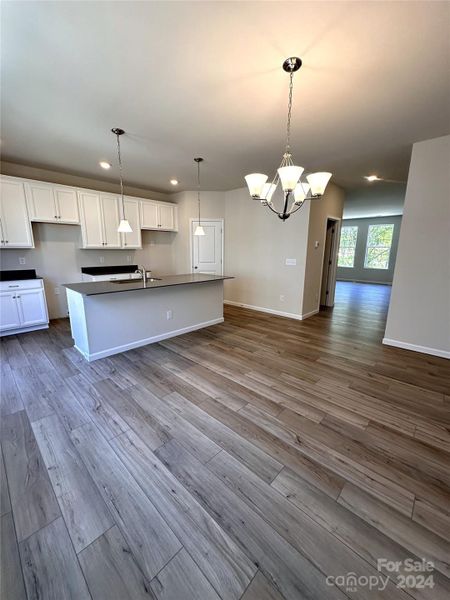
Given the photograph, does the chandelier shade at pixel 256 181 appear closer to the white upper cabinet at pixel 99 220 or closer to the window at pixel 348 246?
the white upper cabinet at pixel 99 220

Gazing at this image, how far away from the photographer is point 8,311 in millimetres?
3787

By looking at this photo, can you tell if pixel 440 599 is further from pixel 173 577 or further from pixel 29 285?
pixel 29 285

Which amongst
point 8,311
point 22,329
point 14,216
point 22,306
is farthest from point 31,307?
point 14,216

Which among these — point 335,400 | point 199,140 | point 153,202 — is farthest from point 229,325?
point 153,202

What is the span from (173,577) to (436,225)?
14.0 ft

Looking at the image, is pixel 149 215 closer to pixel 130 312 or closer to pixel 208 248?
pixel 208 248

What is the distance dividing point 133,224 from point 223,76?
382cm

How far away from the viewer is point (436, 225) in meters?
3.12

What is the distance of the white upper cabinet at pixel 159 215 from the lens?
5.39 m

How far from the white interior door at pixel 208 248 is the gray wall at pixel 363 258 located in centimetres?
738

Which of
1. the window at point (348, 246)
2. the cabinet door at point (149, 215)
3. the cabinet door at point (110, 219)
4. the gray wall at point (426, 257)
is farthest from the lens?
the window at point (348, 246)

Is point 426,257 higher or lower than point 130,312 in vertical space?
higher

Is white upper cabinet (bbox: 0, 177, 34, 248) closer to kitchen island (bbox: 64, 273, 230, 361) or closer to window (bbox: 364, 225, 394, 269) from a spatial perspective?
kitchen island (bbox: 64, 273, 230, 361)

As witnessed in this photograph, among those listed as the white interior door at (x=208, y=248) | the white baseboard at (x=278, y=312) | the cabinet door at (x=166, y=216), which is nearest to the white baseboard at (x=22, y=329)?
the cabinet door at (x=166, y=216)
